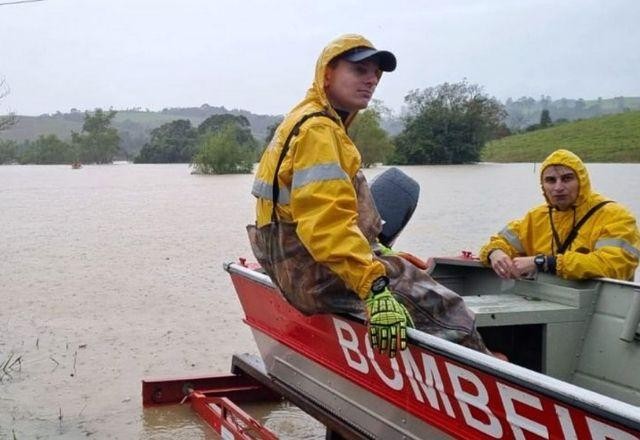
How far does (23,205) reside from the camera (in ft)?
92.8

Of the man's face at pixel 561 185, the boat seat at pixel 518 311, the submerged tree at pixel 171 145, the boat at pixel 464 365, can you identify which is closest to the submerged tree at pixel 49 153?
the submerged tree at pixel 171 145

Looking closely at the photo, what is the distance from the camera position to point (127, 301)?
1077 cm

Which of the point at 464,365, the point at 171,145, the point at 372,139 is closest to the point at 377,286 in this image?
the point at 464,365

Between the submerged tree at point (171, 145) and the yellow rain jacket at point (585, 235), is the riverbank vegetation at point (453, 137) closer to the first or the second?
the submerged tree at point (171, 145)

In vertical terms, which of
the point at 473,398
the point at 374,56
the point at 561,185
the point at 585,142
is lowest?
the point at 473,398

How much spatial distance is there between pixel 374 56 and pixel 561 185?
5.73 ft

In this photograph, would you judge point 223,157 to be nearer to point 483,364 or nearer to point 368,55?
point 368,55

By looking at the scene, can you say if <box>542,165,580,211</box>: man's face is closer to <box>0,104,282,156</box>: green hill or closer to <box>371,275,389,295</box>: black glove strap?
<box>371,275,389,295</box>: black glove strap

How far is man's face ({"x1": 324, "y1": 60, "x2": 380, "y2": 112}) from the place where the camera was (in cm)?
332

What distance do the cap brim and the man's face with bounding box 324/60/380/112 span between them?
1.0 inches

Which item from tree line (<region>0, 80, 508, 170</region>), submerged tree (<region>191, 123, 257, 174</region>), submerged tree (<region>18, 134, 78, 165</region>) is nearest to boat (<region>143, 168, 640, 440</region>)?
tree line (<region>0, 80, 508, 170</region>)

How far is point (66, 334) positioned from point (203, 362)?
1.84 metres

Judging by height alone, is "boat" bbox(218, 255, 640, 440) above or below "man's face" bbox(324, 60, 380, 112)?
below

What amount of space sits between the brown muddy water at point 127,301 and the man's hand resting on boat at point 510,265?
68.0 inches
